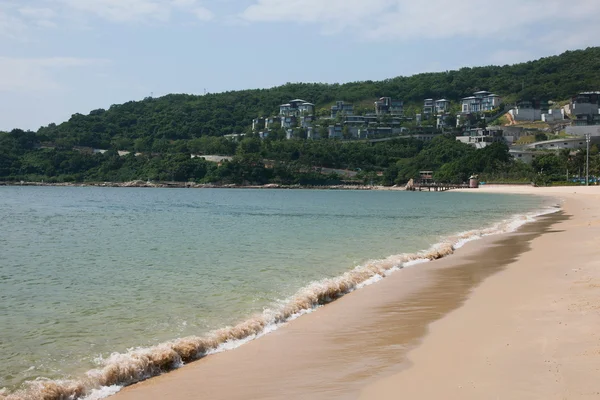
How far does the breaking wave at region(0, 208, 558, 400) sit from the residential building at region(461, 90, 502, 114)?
612 ft

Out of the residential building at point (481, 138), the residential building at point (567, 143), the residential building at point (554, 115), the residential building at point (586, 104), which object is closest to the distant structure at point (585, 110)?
the residential building at point (586, 104)

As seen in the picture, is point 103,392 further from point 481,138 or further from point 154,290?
point 481,138

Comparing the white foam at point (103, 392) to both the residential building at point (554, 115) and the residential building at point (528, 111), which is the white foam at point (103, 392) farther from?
the residential building at point (528, 111)

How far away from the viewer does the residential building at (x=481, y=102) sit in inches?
7392

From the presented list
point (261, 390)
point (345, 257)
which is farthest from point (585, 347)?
point (345, 257)

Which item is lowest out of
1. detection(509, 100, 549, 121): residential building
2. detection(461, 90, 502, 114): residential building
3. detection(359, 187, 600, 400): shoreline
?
detection(359, 187, 600, 400): shoreline

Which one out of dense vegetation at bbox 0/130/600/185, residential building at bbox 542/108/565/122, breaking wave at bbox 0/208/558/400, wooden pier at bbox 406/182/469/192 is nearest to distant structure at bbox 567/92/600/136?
residential building at bbox 542/108/565/122

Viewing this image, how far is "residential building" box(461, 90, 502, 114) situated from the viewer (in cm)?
18775

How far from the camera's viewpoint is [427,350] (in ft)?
27.5

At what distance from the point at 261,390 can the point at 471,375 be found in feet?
8.64

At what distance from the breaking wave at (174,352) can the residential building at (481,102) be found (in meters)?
187

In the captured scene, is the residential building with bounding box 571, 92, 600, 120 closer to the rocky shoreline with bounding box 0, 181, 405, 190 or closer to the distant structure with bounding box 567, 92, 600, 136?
the distant structure with bounding box 567, 92, 600, 136

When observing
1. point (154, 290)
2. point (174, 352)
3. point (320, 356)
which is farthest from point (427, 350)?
point (154, 290)

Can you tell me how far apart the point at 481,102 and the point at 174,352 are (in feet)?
645
